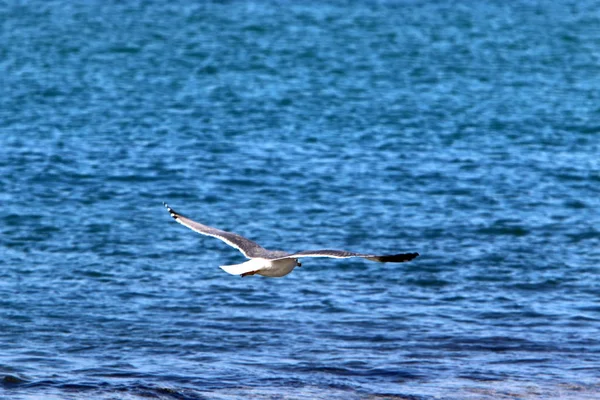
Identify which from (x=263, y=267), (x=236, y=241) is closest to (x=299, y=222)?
(x=236, y=241)

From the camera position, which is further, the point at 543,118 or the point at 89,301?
the point at 543,118

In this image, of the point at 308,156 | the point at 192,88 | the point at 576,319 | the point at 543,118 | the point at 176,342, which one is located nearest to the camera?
the point at 176,342

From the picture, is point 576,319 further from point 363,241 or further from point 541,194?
point 541,194

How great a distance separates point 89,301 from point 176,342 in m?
Answer: 1.99

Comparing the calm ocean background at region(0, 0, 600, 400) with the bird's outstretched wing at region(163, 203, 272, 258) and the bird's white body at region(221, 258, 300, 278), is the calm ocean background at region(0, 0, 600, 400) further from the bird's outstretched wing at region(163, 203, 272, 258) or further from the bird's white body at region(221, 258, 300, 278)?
the bird's outstretched wing at region(163, 203, 272, 258)

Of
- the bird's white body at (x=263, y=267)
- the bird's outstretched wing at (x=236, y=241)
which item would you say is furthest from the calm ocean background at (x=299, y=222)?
the bird's outstretched wing at (x=236, y=241)

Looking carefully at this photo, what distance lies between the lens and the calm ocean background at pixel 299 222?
12.8 m

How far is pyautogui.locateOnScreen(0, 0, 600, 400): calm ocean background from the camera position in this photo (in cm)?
1278

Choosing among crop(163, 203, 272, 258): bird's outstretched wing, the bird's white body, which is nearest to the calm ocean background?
the bird's white body

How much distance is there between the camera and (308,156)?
2405cm

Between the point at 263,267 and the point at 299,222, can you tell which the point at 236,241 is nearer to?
the point at 263,267

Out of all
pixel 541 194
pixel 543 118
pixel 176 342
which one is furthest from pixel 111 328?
pixel 543 118

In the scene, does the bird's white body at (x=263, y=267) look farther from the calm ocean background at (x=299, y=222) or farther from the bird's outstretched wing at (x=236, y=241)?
the calm ocean background at (x=299, y=222)

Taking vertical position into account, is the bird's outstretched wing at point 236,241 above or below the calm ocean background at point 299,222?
above
